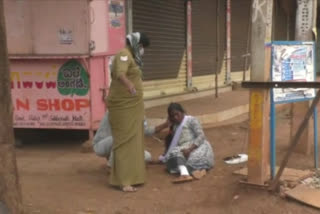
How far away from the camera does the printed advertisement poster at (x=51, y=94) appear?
22.4 ft

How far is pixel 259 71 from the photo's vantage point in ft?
14.7

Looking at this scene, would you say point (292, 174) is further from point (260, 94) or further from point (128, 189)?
point (128, 189)

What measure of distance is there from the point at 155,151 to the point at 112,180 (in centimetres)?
191

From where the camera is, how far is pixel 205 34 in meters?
12.3

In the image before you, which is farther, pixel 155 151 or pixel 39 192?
pixel 155 151

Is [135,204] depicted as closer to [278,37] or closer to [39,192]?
[39,192]

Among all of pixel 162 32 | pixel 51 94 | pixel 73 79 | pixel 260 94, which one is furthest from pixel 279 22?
pixel 260 94

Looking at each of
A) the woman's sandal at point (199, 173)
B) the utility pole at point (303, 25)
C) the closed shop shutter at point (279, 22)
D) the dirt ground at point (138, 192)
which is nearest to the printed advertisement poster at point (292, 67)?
the utility pole at point (303, 25)

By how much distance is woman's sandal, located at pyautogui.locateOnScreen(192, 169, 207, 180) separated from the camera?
518cm

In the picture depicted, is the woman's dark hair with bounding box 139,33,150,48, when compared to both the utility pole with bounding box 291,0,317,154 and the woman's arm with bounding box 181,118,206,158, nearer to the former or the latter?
the woman's arm with bounding box 181,118,206,158

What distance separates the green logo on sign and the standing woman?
1.99 metres

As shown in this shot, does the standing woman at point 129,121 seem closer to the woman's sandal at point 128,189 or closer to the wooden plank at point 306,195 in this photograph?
the woman's sandal at point 128,189

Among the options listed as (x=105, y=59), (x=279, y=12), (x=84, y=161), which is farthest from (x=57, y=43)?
(x=279, y=12)

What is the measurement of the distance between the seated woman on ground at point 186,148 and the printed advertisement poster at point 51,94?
6.32ft
